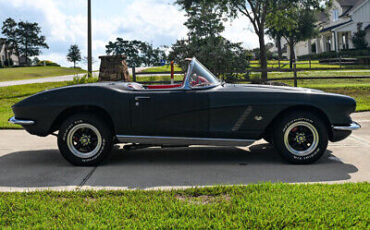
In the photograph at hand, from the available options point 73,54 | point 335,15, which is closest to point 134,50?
point 73,54

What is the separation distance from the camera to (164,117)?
4.79 meters

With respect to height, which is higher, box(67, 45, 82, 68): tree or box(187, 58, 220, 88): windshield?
box(67, 45, 82, 68): tree

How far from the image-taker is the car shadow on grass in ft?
13.6

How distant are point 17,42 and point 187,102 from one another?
88.1 meters

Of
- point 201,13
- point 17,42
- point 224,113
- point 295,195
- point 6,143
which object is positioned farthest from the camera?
point 17,42

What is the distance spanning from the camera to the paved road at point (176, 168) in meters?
4.12

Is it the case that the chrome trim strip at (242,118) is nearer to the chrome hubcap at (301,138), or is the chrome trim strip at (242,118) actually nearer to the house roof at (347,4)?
the chrome hubcap at (301,138)

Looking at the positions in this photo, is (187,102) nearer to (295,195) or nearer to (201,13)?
(295,195)

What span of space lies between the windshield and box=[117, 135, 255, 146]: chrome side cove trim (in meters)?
0.68

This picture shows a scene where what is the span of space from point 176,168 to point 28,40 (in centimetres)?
8809

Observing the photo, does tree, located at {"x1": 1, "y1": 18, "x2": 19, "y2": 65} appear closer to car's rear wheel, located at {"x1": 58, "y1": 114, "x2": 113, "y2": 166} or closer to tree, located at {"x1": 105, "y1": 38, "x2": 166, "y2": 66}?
tree, located at {"x1": 105, "y1": 38, "x2": 166, "y2": 66}

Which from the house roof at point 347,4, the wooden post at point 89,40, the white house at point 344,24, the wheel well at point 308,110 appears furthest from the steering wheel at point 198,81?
the house roof at point 347,4

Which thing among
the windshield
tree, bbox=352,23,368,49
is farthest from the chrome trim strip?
tree, bbox=352,23,368,49

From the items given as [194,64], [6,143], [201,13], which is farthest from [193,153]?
[201,13]
